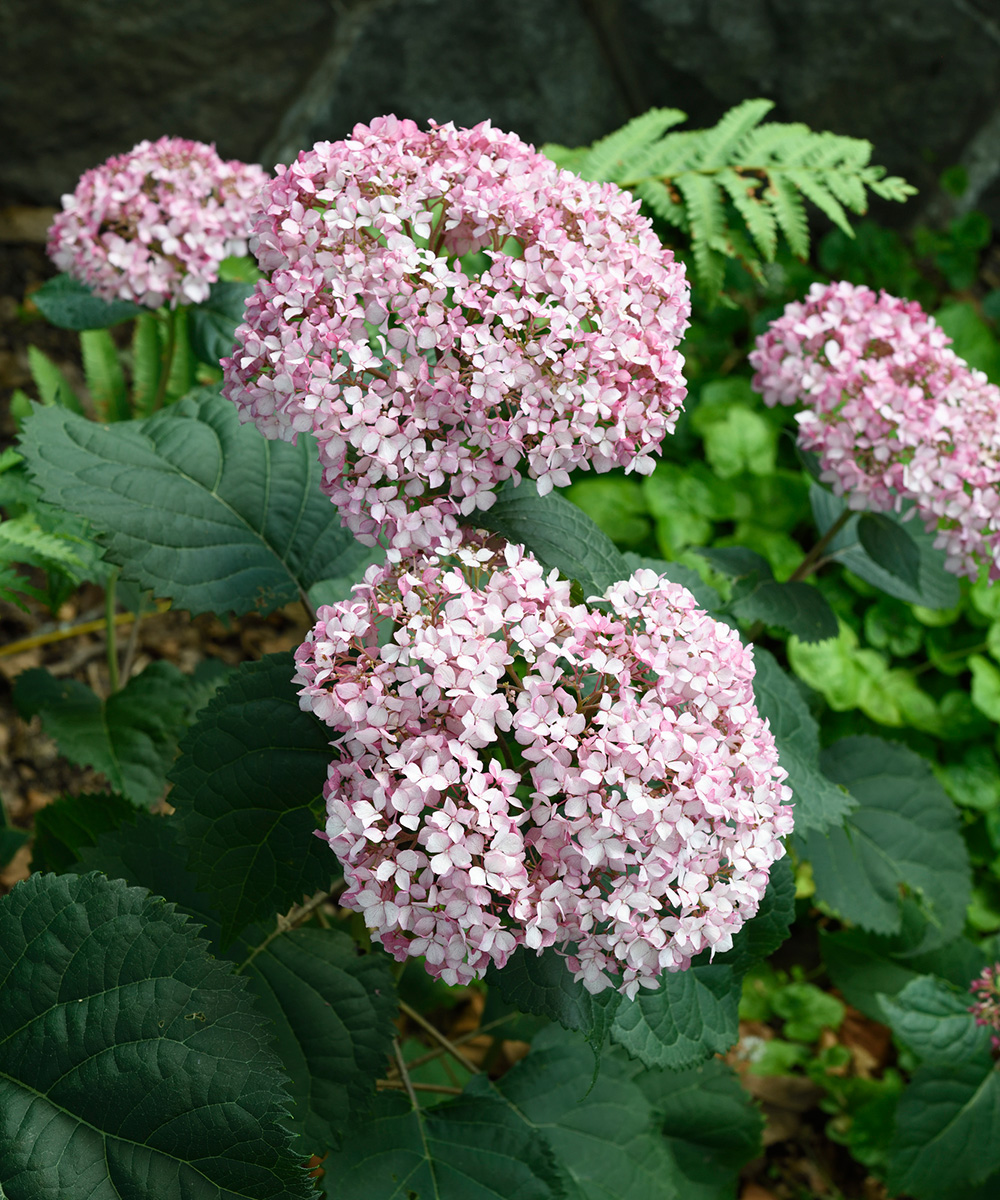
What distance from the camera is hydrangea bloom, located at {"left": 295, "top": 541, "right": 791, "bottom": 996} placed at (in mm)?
950

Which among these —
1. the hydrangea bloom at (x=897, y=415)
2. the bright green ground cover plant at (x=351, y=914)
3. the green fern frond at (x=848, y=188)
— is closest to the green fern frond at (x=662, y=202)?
the bright green ground cover plant at (x=351, y=914)

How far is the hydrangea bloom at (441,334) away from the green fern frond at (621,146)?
3.77 feet

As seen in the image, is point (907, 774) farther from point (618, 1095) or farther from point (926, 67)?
point (926, 67)

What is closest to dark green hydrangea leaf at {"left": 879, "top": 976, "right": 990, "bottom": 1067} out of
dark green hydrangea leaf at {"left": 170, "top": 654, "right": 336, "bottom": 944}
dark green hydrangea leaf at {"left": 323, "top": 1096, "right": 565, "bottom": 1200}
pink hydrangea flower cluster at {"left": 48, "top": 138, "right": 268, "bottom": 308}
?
dark green hydrangea leaf at {"left": 323, "top": 1096, "right": 565, "bottom": 1200}

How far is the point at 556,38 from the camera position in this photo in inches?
131

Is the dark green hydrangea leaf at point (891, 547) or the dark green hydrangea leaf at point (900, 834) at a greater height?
the dark green hydrangea leaf at point (891, 547)

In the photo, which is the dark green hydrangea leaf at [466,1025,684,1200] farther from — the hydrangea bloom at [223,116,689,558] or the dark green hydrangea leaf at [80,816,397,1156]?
the hydrangea bloom at [223,116,689,558]

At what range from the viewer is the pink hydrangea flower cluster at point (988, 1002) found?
1806 mm

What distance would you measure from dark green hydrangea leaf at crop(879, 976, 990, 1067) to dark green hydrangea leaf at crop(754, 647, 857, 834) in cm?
57

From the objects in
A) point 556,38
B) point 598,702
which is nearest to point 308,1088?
point 598,702

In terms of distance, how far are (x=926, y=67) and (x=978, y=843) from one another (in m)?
2.57

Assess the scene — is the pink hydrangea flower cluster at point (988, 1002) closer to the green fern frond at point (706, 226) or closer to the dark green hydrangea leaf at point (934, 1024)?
the dark green hydrangea leaf at point (934, 1024)

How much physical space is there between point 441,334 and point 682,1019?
35.3 inches

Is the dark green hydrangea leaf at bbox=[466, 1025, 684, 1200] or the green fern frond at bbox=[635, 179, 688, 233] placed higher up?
the green fern frond at bbox=[635, 179, 688, 233]
